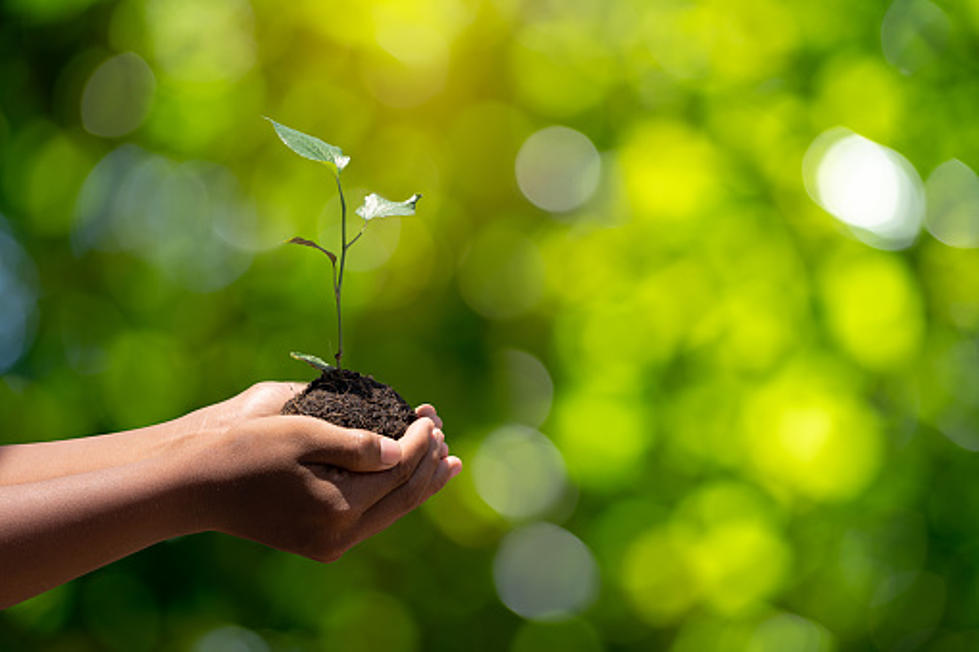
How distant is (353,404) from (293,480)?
141 millimetres

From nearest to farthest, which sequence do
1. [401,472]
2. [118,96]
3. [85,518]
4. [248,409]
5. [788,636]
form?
1. [85,518]
2. [401,472]
3. [248,409]
4. [788,636]
5. [118,96]

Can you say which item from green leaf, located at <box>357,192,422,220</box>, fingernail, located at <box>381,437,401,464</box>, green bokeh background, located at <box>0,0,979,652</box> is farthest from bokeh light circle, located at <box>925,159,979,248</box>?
fingernail, located at <box>381,437,401,464</box>

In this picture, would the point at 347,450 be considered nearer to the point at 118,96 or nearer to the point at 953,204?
the point at 118,96

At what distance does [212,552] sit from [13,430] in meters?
0.44

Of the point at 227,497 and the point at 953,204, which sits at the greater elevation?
the point at 953,204

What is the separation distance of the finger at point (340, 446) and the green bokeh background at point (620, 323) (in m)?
0.59

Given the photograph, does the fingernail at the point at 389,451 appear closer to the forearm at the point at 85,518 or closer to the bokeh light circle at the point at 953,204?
the forearm at the point at 85,518

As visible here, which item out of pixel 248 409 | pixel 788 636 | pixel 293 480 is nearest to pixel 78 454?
pixel 248 409

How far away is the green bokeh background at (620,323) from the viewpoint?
1.47 m

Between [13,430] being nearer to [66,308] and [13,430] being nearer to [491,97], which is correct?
[66,308]

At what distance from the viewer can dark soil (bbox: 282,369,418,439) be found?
976 millimetres

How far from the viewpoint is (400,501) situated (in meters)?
0.97

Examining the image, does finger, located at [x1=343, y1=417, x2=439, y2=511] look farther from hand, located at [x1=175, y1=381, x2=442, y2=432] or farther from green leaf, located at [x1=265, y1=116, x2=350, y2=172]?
green leaf, located at [x1=265, y1=116, x2=350, y2=172]

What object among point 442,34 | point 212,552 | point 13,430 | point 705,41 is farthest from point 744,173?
point 13,430
